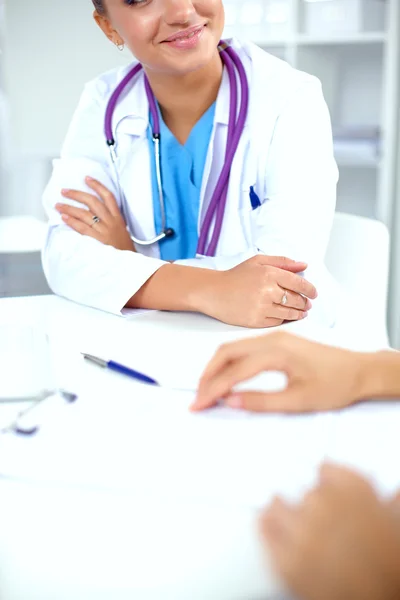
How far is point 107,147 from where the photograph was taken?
1057 mm

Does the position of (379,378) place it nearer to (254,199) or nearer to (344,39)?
(254,199)

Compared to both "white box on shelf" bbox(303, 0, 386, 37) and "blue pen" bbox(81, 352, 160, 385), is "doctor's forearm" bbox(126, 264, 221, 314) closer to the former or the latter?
"blue pen" bbox(81, 352, 160, 385)

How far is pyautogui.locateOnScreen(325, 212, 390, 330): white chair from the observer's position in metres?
1.04

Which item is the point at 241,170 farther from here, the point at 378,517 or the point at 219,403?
the point at 378,517

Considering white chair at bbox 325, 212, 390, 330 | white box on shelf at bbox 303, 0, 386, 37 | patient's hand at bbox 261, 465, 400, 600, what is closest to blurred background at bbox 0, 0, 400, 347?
white box on shelf at bbox 303, 0, 386, 37

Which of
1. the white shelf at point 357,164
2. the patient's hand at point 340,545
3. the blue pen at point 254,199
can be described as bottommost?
the white shelf at point 357,164

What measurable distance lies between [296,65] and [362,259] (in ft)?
3.80

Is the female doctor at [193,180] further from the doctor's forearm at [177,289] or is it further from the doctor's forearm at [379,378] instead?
the doctor's forearm at [379,378]

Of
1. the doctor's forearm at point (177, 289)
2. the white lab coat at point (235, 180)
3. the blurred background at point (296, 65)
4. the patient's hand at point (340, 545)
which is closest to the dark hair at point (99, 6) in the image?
the white lab coat at point (235, 180)

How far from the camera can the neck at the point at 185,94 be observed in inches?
40.6

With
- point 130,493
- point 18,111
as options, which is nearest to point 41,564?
point 130,493

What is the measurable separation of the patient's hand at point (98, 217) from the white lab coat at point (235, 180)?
0.02 m

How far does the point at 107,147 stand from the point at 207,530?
79cm

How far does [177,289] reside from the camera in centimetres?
82
